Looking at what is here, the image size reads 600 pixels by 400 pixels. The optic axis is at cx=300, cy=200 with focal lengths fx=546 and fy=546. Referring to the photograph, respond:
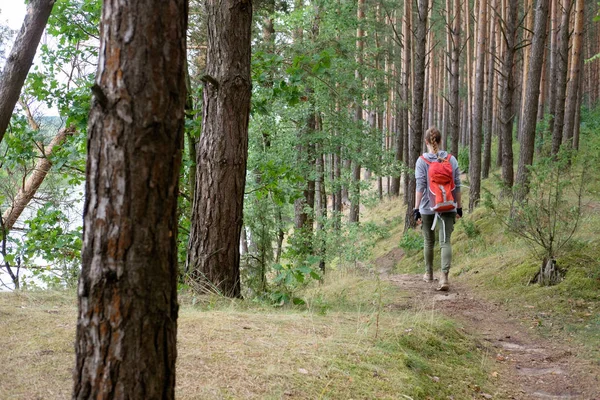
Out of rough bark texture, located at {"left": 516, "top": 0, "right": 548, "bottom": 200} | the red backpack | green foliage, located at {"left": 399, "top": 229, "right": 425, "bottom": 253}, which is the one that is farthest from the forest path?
green foliage, located at {"left": 399, "top": 229, "right": 425, "bottom": 253}

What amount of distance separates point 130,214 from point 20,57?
4.36 metres

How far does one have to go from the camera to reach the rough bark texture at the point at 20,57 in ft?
18.0

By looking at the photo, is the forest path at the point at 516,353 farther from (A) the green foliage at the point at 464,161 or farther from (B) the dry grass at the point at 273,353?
(A) the green foliage at the point at 464,161

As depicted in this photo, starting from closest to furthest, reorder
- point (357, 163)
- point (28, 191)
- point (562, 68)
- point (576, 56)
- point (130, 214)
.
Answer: point (130, 214), point (28, 191), point (357, 163), point (562, 68), point (576, 56)

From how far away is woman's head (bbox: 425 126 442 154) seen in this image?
292 inches

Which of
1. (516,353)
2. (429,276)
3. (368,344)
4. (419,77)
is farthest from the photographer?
(419,77)

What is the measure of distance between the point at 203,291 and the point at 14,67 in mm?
2948

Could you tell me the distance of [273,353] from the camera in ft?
11.8

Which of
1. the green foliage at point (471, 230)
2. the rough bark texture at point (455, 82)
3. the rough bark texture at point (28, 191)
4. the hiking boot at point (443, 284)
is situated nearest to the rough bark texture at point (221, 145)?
the hiking boot at point (443, 284)

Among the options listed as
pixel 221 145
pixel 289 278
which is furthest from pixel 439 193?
pixel 221 145

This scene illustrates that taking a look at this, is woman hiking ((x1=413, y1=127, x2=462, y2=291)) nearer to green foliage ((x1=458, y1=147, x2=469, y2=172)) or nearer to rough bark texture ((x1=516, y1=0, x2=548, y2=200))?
rough bark texture ((x1=516, y1=0, x2=548, y2=200))

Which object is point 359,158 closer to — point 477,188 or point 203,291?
point 477,188

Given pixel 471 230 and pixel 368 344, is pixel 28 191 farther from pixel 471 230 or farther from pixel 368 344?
pixel 471 230

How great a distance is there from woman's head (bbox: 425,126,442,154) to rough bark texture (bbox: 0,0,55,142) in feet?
15.9
